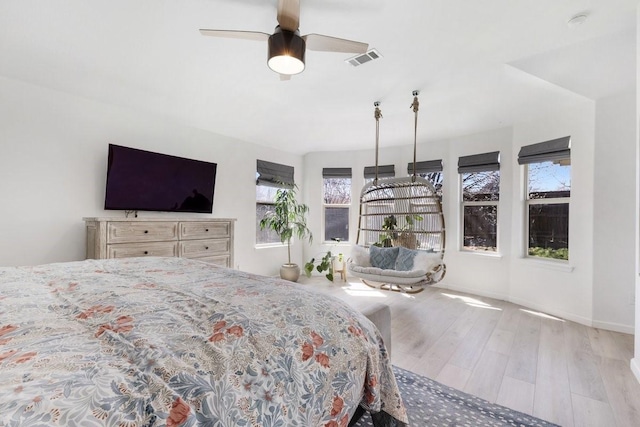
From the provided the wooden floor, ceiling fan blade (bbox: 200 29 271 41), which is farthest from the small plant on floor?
ceiling fan blade (bbox: 200 29 271 41)

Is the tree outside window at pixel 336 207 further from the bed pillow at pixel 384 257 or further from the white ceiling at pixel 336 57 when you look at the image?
the white ceiling at pixel 336 57

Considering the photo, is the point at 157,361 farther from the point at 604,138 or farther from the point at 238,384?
the point at 604,138

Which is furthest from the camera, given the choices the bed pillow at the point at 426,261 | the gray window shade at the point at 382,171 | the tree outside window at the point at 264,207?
the gray window shade at the point at 382,171

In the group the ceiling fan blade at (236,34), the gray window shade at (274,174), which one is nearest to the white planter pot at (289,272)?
the gray window shade at (274,174)

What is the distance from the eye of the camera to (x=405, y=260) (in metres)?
3.74

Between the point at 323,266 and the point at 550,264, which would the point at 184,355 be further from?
the point at 323,266

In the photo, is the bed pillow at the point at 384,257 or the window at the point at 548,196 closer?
the window at the point at 548,196

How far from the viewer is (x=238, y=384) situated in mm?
726

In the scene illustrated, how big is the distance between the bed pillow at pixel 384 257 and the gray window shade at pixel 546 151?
2.03m

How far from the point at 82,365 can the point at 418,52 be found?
2.89 m

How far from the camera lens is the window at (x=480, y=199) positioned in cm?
430

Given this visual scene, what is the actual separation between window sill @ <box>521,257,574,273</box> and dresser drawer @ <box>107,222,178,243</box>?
14.4 ft

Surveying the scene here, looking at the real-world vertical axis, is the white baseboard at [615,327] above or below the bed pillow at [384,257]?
below

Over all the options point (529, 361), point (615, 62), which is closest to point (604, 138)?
point (615, 62)
